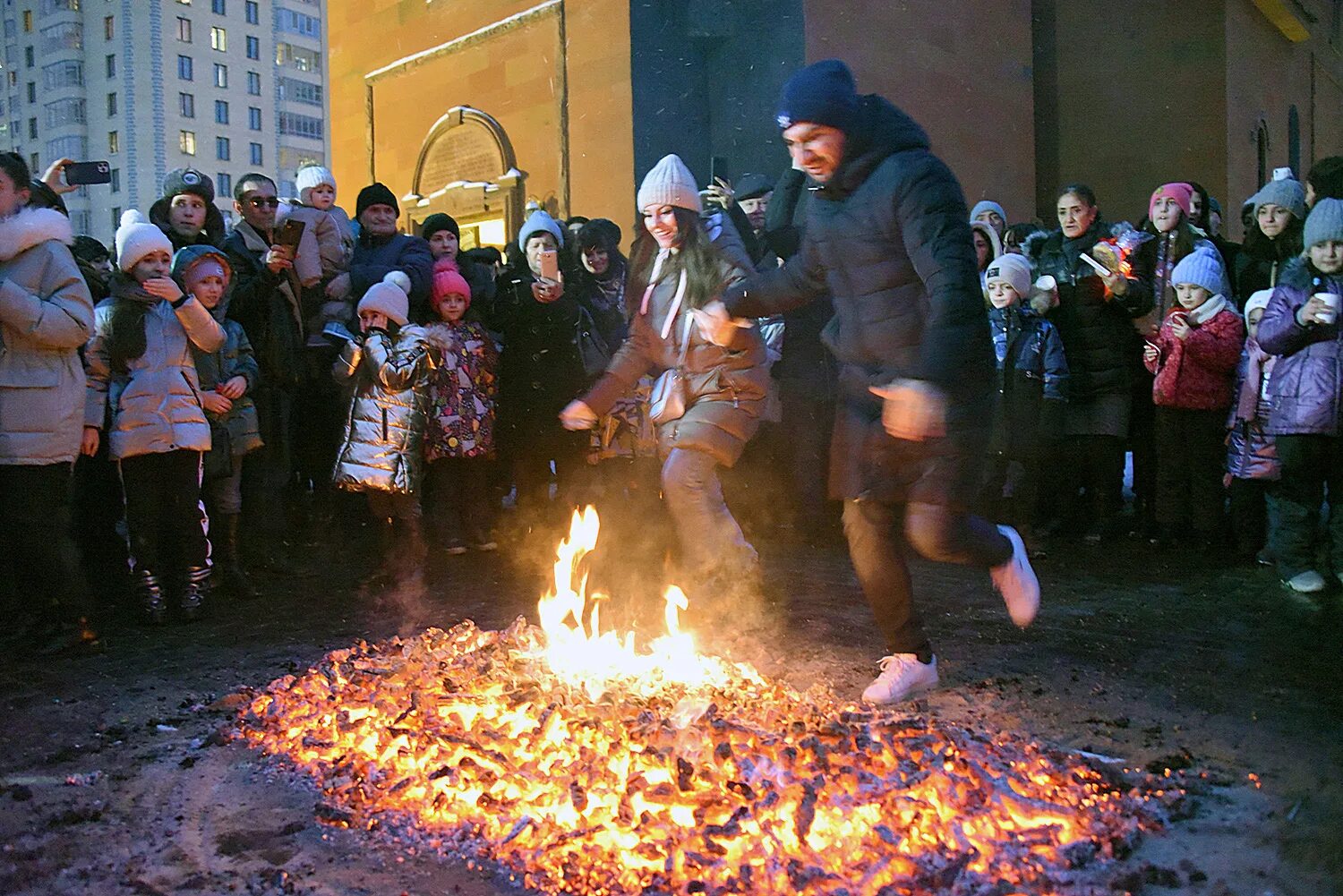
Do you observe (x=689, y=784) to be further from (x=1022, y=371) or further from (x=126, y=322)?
(x=1022, y=371)

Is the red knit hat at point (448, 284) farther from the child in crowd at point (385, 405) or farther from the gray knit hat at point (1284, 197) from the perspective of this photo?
the gray knit hat at point (1284, 197)

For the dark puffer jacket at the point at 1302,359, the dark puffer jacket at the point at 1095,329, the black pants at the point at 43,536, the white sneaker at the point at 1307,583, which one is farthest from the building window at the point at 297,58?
the white sneaker at the point at 1307,583

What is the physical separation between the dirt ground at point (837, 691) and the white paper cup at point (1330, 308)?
5.00ft

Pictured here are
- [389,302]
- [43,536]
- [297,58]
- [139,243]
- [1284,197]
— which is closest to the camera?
[43,536]

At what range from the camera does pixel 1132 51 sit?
15.2 metres

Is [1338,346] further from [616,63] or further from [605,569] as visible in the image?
[616,63]

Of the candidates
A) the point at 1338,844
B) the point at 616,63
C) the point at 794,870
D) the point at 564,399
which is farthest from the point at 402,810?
the point at 616,63

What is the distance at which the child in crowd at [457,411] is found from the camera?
24.7ft

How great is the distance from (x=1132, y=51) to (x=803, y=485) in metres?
10.5

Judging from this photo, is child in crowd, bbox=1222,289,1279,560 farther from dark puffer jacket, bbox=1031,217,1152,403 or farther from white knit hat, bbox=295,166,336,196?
white knit hat, bbox=295,166,336,196

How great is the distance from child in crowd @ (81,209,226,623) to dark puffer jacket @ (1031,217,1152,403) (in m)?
5.70

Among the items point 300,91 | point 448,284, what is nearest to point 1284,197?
point 448,284

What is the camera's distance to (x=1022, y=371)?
7820 mm

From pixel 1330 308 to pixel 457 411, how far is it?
5.25m
